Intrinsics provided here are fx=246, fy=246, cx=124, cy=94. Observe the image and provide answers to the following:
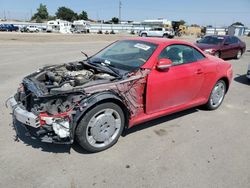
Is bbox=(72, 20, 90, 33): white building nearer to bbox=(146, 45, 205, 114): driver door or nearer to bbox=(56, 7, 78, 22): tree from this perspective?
bbox=(56, 7, 78, 22): tree

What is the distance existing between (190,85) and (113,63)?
4.98ft

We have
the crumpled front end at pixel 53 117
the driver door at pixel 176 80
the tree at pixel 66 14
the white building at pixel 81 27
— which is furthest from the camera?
the tree at pixel 66 14

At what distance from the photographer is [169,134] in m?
4.35

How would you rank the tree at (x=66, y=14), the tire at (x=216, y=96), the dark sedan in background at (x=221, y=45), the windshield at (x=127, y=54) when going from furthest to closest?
the tree at (x=66, y=14) < the dark sedan in background at (x=221, y=45) < the tire at (x=216, y=96) < the windshield at (x=127, y=54)

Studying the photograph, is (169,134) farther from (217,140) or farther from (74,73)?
(74,73)

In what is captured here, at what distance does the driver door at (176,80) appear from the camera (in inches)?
159

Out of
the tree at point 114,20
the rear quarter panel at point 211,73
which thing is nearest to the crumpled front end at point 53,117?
the rear quarter panel at point 211,73

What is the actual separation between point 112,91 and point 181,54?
1824 mm

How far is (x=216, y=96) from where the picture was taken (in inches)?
221

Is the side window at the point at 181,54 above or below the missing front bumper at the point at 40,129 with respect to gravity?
above

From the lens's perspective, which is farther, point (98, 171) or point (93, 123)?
point (93, 123)

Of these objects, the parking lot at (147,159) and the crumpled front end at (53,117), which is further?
the crumpled front end at (53,117)

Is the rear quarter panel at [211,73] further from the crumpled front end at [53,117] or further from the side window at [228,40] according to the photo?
the side window at [228,40]

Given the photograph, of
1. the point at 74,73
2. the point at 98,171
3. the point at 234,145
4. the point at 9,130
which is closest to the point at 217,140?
the point at 234,145
